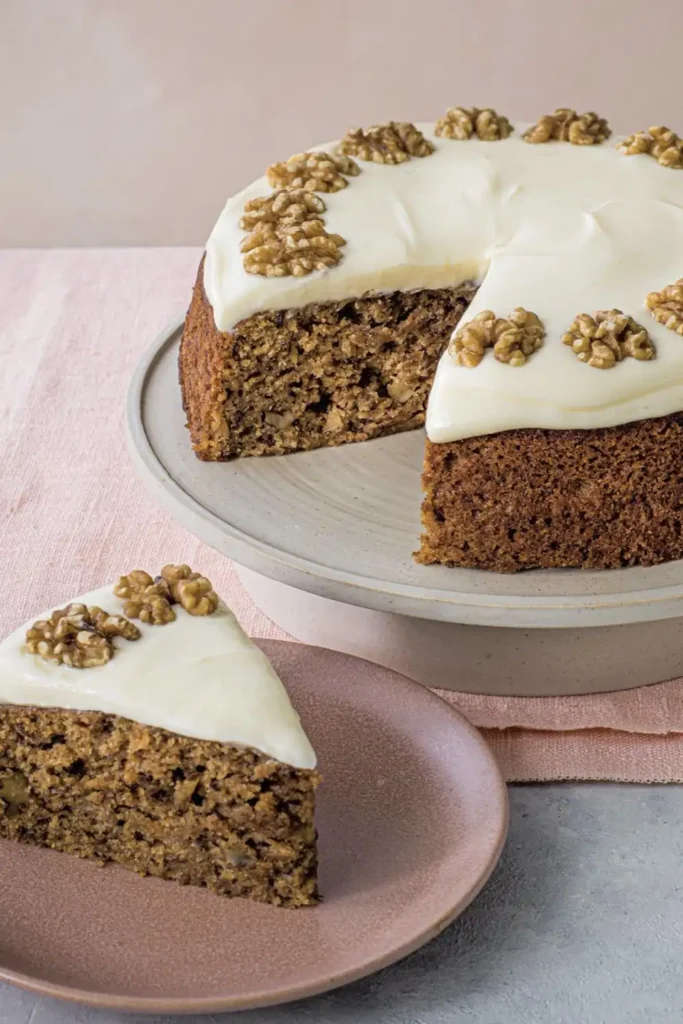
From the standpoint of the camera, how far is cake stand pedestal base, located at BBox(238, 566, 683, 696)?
9.84ft

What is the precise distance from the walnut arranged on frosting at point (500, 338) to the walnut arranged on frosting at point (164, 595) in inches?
28.0

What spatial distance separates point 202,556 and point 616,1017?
66.0 inches

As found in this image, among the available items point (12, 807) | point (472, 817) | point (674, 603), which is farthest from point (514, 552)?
point (12, 807)

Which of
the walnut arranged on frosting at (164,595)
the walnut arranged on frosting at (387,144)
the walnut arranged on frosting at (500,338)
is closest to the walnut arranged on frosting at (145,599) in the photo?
the walnut arranged on frosting at (164,595)

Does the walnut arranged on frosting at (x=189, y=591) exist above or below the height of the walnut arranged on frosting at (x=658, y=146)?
above

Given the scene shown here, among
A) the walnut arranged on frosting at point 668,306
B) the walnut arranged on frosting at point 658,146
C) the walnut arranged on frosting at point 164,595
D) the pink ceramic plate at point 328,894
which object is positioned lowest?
the pink ceramic plate at point 328,894

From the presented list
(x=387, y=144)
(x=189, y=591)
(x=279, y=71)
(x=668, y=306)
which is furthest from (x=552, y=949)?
(x=279, y=71)

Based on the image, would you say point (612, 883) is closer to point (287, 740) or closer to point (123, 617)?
point (287, 740)

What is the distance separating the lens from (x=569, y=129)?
12.5 ft

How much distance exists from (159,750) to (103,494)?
1.57m

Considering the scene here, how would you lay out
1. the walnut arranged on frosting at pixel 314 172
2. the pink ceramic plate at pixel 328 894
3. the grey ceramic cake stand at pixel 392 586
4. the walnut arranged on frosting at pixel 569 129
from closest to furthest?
the pink ceramic plate at pixel 328 894 < the grey ceramic cake stand at pixel 392 586 < the walnut arranged on frosting at pixel 314 172 < the walnut arranged on frosting at pixel 569 129

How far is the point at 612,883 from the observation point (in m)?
2.61

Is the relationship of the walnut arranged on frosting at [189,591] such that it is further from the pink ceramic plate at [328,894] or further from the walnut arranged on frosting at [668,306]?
the walnut arranged on frosting at [668,306]

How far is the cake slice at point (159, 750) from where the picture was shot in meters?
2.41
